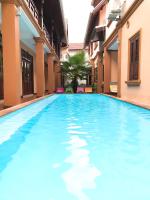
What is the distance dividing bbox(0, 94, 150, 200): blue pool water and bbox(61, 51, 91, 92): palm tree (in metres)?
20.2

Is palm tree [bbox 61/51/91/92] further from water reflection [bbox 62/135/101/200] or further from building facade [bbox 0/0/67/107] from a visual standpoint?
water reflection [bbox 62/135/101/200]

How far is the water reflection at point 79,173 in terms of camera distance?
6.73ft

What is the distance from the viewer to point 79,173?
2.41m

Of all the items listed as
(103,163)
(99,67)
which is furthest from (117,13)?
(103,163)

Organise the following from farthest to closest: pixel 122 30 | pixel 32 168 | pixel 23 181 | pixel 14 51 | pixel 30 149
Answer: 1. pixel 122 30
2. pixel 14 51
3. pixel 30 149
4. pixel 32 168
5. pixel 23 181

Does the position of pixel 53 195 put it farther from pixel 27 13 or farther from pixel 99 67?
pixel 99 67

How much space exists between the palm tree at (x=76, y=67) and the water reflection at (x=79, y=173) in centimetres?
2146

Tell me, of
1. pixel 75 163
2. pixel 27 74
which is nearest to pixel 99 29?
pixel 27 74

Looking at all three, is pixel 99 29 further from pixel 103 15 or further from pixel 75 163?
pixel 75 163

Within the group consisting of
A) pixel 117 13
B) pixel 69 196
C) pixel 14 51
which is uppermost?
pixel 117 13

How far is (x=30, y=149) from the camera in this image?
129 inches

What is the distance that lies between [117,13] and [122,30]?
2.94 feet

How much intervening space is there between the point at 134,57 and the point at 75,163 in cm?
790

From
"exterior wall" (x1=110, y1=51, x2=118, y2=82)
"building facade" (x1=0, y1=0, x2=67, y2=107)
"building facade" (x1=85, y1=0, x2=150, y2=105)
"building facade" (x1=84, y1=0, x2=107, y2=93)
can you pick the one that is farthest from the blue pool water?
"building facade" (x1=84, y1=0, x2=107, y2=93)
